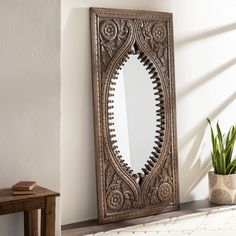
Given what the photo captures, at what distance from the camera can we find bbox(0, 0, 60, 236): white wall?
317 cm

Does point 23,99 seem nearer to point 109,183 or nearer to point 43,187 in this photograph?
point 43,187

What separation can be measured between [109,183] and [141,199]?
383 millimetres

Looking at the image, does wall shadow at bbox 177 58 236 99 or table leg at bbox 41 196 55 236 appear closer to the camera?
table leg at bbox 41 196 55 236

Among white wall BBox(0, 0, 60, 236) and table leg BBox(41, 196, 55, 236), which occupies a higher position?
white wall BBox(0, 0, 60, 236)

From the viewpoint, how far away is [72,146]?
3820mm

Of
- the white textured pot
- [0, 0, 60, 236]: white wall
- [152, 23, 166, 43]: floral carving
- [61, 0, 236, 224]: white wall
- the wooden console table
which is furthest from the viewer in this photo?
the white textured pot

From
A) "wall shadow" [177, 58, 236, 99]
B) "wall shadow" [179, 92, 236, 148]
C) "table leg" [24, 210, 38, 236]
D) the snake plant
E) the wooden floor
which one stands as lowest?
the wooden floor

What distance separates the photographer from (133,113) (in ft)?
13.3

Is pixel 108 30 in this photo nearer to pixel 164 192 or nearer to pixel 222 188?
pixel 164 192

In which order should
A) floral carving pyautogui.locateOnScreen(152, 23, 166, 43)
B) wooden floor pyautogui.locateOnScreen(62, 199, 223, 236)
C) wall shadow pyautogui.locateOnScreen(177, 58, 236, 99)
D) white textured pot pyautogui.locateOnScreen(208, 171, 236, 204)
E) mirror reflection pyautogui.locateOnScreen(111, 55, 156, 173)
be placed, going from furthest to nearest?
wall shadow pyautogui.locateOnScreen(177, 58, 236, 99), white textured pot pyautogui.locateOnScreen(208, 171, 236, 204), floral carving pyautogui.locateOnScreen(152, 23, 166, 43), mirror reflection pyautogui.locateOnScreen(111, 55, 156, 173), wooden floor pyautogui.locateOnScreen(62, 199, 223, 236)

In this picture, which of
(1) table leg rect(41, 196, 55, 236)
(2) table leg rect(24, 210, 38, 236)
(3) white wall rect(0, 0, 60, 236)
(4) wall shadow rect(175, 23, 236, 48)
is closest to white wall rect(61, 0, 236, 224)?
(4) wall shadow rect(175, 23, 236, 48)

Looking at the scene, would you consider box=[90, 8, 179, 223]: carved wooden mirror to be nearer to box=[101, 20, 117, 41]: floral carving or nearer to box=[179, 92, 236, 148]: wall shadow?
box=[101, 20, 117, 41]: floral carving

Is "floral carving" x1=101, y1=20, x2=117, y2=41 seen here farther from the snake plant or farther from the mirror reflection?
the snake plant

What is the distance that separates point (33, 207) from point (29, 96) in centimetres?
82
